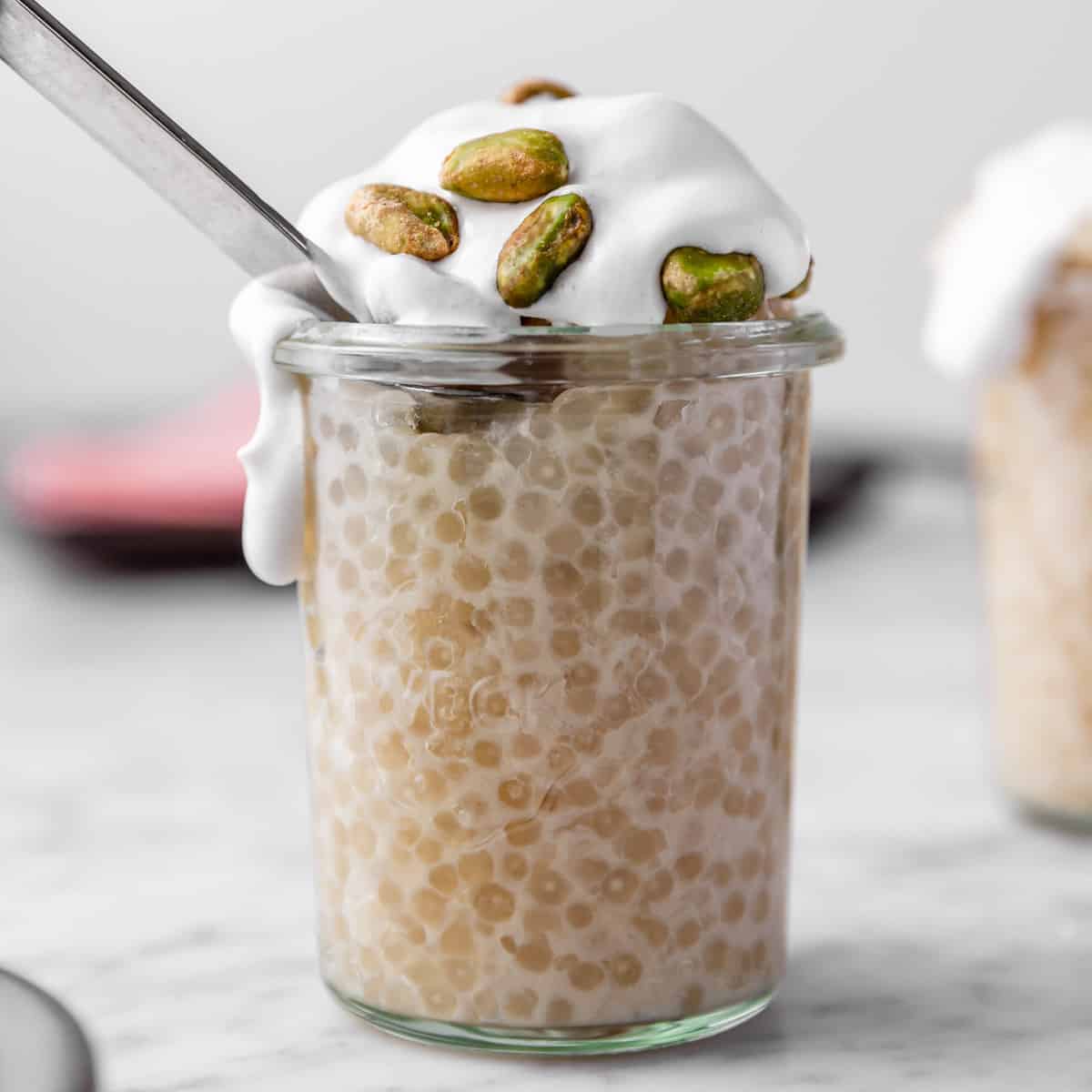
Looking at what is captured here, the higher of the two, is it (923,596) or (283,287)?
(283,287)

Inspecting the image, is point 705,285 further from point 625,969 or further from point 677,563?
point 625,969

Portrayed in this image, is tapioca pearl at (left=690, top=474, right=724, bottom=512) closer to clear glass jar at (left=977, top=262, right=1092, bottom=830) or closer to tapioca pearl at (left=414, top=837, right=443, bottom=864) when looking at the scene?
tapioca pearl at (left=414, top=837, right=443, bottom=864)

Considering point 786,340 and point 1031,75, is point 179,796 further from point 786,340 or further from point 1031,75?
point 1031,75

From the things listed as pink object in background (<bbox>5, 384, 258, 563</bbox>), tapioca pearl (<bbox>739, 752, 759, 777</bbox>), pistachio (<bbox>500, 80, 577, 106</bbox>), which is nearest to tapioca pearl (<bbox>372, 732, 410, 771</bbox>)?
tapioca pearl (<bbox>739, 752, 759, 777</bbox>)

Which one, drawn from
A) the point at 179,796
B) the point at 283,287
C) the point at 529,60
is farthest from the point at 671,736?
the point at 529,60

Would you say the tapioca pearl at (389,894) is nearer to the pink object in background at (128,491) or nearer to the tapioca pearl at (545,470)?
the tapioca pearl at (545,470)

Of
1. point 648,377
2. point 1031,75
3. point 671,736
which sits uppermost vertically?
point 1031,75

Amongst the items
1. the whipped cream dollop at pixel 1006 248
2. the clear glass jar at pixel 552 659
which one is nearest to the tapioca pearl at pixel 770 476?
the clear glass jar at pixel 552 659
